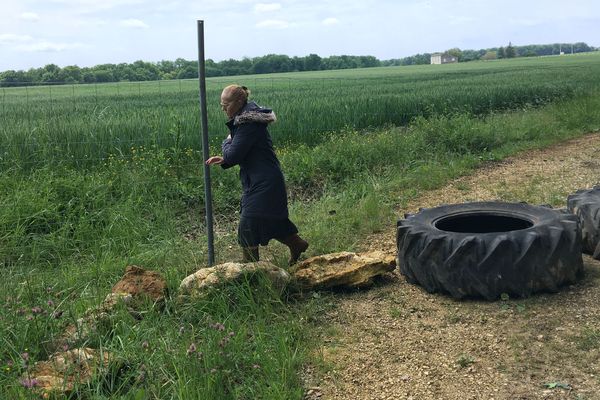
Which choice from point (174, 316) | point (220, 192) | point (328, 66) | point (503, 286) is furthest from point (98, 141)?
point (328, 66)

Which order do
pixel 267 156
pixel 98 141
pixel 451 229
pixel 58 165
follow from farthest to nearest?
1. pixel 98 141
2. pixel 58 165
3. pixel 451 229
4. pixel 267 156

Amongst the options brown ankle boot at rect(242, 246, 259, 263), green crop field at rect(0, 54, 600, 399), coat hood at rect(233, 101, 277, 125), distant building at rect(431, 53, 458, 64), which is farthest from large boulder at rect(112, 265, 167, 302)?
distant building at rect(431, 53, 458, 64)

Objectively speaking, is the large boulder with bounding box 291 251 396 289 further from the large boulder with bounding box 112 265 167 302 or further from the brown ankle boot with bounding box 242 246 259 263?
the large boulder with bounding box 112 265 167 302

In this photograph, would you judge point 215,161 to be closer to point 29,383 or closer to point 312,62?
point 29,383

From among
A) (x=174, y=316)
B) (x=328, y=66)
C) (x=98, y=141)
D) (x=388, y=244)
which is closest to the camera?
(x=174, y=316)

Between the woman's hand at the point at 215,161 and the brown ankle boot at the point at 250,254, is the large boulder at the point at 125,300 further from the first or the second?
the woman's hand at the point at 215,161

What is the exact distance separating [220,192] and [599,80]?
60.3ft

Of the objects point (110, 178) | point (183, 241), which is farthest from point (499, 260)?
point (110, 178)

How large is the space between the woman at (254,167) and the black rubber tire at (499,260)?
1095mm

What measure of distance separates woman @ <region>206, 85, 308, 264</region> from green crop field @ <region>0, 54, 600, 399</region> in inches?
24.8

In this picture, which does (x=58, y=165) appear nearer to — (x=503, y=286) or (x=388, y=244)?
(x=388, y=244)

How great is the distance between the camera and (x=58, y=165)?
24.1ft

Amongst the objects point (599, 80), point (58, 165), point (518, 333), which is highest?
point (599, 80)

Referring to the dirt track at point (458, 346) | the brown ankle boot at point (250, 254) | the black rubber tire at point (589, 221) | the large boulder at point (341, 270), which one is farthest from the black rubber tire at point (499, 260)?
the brown ankle boot at point (250, 254)
